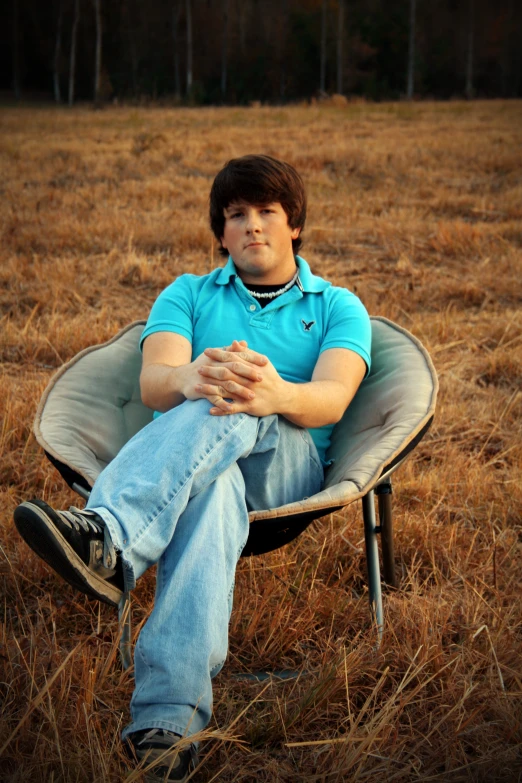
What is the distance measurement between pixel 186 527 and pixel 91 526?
24 cm

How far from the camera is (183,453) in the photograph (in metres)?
1.78

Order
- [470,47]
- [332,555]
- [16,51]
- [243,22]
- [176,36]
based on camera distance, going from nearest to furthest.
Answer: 1. [332,555]
2. [470,47]
3. [16,51]
4. [176,36]
5. [243,22]

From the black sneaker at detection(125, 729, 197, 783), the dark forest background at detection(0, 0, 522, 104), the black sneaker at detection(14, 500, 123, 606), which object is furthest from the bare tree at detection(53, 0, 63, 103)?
the black sneaker at detection(125, 729, 197, 783)

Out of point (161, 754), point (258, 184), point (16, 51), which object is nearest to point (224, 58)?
point (16, 51)

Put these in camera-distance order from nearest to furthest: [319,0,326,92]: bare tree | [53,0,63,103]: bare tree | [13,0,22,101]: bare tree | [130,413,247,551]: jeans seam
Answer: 1. [130,413,247,551]: jeans seam
2. [53,0,63,103]: bare tree
3. [319,0,326,92]: bare tree
4. [13,0,22,101]: bare tree

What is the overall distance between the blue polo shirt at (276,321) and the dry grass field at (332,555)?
23.3 inches

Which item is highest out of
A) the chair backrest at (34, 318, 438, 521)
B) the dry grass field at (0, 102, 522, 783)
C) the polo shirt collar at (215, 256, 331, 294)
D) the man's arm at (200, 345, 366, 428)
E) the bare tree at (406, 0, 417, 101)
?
the bare tree at (406, 0, 417, 101)

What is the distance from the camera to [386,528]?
228 cm

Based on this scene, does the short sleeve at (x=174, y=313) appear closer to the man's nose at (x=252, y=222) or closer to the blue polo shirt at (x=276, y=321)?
the blue polo shirt at (x=276, y=321)

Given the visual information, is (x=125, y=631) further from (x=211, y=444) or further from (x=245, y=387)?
(x=245, y=387)

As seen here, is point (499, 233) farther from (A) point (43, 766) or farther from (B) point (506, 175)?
(A) point (43, 766)

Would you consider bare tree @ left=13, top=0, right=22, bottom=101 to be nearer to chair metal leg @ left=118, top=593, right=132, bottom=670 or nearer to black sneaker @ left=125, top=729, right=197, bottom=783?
chair metal leg @ left=118, top=593, right=132, bottom=670

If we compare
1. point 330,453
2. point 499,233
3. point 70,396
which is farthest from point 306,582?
point 499,233

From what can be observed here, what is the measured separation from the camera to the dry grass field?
1.65 metres
